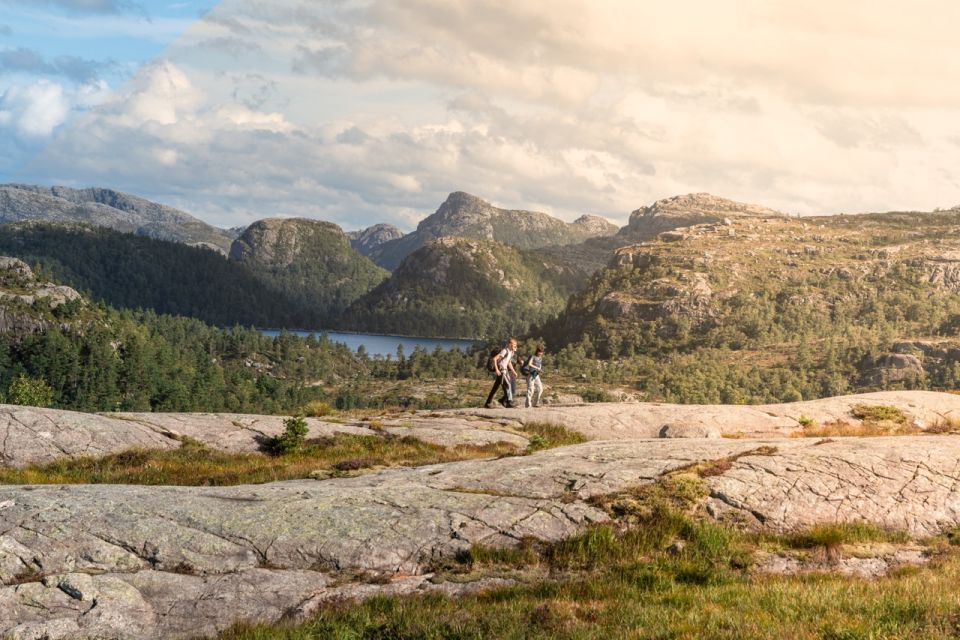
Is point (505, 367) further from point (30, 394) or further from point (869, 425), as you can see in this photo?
point (30, 394)

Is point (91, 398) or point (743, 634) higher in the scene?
point (743, 634)

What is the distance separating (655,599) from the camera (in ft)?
40.0

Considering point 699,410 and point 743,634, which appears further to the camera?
point 699,410

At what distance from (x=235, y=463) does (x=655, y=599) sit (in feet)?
58.3

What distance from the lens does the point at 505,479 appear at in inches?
738

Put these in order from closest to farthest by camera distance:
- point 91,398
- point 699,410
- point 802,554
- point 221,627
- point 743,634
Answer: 1. point 743,634
2. point 221,627
3. point 802,554
4. point 699,410
5. point 91,398

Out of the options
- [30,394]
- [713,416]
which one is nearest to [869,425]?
[713,416]

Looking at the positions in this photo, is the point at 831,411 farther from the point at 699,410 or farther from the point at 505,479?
the point at 505,479

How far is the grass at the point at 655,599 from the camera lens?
10.3 m

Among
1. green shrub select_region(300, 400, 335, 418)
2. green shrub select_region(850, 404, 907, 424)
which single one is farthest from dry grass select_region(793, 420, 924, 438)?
green shrub select_region(300, 400, 335, 418)

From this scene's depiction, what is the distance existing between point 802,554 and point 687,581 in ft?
12.2

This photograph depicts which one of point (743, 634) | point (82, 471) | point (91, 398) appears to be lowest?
point (91, 398)

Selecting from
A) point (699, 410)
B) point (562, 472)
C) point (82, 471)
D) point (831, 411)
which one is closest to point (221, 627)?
point (562, 472)

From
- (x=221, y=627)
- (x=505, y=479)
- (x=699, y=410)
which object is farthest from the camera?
(x=699, y=410)
